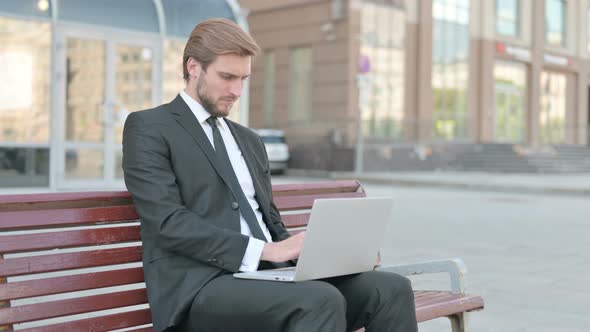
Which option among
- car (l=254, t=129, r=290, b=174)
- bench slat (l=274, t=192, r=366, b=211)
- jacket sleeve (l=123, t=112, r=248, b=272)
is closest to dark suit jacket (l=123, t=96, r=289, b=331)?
jacket sleeve (l=123, t=112, r=248, b=272)

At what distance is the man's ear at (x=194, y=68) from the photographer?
122 inches

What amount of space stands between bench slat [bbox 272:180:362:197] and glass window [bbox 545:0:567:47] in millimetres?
39545

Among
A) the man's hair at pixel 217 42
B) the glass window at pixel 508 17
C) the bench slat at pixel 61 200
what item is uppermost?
the glass window at pixel 508 17

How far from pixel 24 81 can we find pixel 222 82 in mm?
11955

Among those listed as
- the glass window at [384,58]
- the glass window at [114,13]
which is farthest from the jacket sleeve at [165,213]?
the glass window at [384,58]

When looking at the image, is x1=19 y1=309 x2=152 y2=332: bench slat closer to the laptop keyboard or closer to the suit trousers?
the suit trousers

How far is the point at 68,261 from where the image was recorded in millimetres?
2914

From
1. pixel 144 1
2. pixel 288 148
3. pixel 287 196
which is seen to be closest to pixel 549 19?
pixel 288 148

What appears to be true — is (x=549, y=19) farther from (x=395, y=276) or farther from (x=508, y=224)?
(x=395, y=276)

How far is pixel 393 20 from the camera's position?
31.9 metres

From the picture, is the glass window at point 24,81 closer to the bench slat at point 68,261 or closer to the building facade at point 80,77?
the building facade at point 80,77

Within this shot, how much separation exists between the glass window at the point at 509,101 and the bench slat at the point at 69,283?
35489 millimetres

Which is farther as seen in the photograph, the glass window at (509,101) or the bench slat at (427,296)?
the glass window at (509,101)

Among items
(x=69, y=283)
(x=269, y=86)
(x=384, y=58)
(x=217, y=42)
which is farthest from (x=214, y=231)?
(x=269, y=86)
